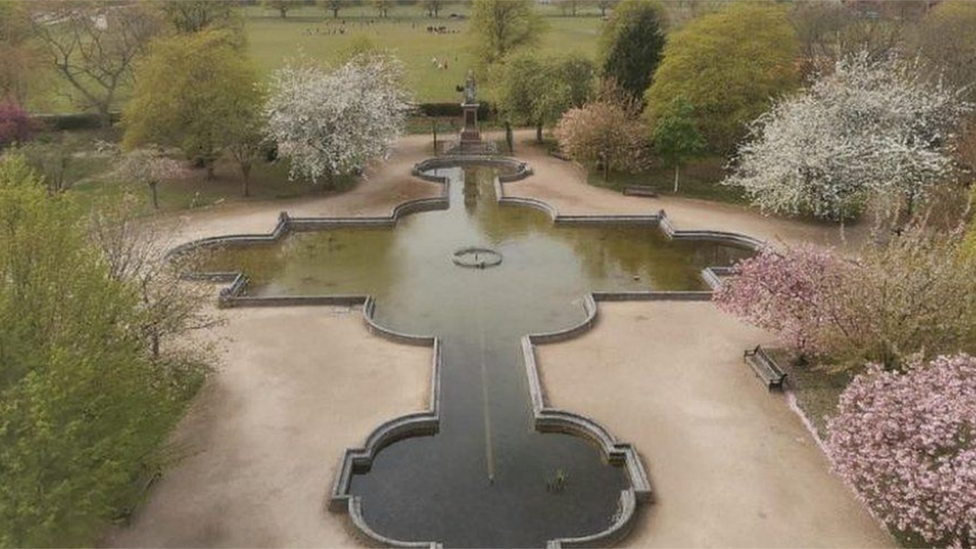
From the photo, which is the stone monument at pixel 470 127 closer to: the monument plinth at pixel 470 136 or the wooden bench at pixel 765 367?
the monument plinth at pixel 470 136

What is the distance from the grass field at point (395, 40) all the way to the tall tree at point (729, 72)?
369 inches

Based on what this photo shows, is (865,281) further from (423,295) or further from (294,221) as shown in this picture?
(294,221)

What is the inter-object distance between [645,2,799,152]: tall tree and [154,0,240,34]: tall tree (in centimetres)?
2732

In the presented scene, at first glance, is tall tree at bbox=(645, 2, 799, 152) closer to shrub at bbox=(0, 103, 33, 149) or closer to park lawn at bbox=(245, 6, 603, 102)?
park lawn at bbox=(245, 6, 603, 102)

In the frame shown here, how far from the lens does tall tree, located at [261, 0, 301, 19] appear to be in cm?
10631

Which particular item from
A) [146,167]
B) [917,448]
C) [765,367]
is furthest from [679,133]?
[146,167]

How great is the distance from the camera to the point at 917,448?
573 inches

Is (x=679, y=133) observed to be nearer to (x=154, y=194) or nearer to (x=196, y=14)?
(x=154, y=194)

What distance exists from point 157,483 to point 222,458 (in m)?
1.47

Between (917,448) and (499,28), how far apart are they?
43.9 meters

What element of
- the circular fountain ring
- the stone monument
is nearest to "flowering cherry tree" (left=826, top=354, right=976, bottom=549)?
the circular fountain ring

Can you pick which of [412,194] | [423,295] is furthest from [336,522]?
[412,194]

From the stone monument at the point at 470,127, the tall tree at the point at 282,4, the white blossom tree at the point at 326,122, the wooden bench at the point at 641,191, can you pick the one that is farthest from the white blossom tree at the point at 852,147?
the tall tree at the point at 282,4

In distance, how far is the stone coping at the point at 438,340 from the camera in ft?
53.3
